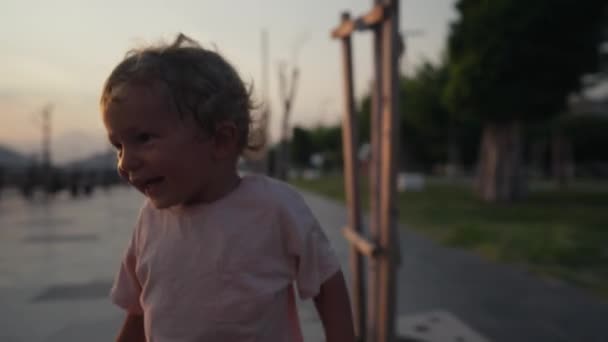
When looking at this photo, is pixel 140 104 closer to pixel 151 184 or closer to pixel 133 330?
pixel 151 184

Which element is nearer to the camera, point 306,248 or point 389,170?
point 306,248

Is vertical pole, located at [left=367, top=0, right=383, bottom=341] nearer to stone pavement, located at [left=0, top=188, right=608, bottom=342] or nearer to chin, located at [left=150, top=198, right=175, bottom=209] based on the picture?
stone pavement, located at [left=0, top=188, right=608, bottom=342]

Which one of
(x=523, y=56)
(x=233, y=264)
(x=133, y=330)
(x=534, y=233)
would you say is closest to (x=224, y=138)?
(x=233, y=264)

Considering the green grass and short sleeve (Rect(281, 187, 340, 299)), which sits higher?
short sleeve (Rect(281, 187, 340, 299))

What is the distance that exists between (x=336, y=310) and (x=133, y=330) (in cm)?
54

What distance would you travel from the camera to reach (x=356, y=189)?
11.5 feet

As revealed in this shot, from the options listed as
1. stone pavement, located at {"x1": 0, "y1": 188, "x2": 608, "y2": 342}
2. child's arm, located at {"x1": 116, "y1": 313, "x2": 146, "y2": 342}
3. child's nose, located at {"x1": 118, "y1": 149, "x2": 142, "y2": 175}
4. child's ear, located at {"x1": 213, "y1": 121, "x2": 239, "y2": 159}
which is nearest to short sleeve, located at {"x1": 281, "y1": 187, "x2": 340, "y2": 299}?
child's ear, located at {"x1": 213, "y1": 121, "x2": 239, "y2": 159}

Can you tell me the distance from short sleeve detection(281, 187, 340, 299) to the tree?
15.1 m

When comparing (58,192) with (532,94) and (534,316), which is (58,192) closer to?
(532,94)

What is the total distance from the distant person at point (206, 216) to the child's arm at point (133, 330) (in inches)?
6.5

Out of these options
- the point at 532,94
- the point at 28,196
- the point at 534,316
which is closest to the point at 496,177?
the point at 532,94

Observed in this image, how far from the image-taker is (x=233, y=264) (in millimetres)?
1151

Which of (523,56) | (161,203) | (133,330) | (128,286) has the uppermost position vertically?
(523,56)

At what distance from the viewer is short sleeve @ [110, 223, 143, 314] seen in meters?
1.33
